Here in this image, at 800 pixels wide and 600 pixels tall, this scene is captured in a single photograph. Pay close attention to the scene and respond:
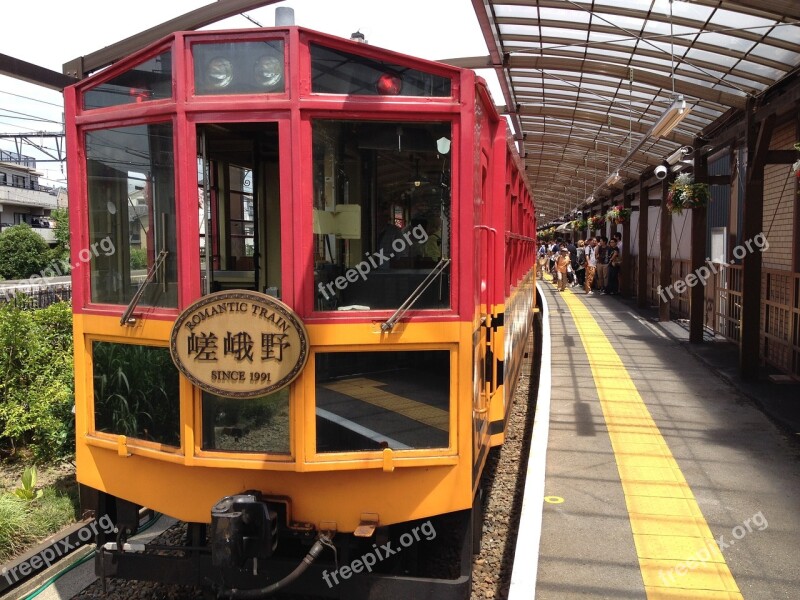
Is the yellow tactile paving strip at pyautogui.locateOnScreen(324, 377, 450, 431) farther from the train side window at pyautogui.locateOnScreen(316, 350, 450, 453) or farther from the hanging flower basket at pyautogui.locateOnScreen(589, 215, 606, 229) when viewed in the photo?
the hanging flower basket at pyautogui.locateOnScreen(589, 215, 606, 229)

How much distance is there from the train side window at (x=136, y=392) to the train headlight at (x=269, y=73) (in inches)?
50.5

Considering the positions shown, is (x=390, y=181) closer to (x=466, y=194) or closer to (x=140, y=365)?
(x=466, y=194)

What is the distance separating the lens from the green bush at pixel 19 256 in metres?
27.8

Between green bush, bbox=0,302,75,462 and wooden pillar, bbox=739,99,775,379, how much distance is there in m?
7.32

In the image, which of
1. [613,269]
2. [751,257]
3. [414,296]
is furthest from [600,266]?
[414,296]

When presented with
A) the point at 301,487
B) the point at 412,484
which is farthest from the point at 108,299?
the point at 412,484

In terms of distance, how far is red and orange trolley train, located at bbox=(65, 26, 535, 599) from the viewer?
3.07 metres

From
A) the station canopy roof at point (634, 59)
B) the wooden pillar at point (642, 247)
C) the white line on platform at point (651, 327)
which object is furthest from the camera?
the wooden pillar at point (642, 247)

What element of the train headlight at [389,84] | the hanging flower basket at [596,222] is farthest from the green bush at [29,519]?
the hanging flower basket at [596,222]

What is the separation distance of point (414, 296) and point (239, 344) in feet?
2.62

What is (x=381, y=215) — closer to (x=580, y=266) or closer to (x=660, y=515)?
(x=660, y=515)

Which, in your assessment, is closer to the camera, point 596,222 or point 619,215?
point 619,215
